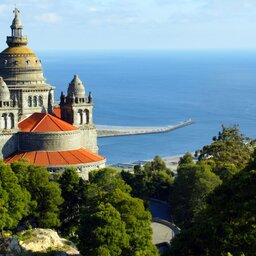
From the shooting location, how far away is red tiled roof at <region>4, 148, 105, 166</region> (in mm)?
72188

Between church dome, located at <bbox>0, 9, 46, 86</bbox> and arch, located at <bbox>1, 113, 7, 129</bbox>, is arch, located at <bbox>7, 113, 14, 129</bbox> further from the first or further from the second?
church dome, located at <bbox>0, 9, 46, 86</bbox>

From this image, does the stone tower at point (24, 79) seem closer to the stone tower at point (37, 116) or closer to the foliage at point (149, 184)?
the stone tower at point (37, 116)

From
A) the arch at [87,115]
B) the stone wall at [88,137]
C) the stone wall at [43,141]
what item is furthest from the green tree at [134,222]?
the arch at [87,115]

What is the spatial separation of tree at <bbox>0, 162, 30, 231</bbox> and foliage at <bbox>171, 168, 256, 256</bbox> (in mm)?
18803

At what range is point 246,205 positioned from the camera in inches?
1336

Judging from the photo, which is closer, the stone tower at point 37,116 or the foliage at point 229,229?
the foliage at point 229,229

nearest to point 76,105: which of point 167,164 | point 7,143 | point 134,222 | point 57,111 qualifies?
point 57,111

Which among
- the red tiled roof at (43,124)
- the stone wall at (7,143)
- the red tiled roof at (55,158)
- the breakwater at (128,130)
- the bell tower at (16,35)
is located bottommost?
the breakwater at (128,130)

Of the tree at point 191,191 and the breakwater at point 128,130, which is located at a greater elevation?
the tree at point 191,191

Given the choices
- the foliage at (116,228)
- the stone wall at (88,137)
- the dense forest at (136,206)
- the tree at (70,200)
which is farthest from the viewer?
the stone wall at (88,137)

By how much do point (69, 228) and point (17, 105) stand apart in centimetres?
2571

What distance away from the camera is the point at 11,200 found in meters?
51.5

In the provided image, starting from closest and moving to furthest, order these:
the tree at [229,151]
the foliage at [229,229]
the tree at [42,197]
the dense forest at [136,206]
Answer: the foliage at [229,229] < the dense forest at [136,206] < the tree at [42,197] < the tree at [229,151]

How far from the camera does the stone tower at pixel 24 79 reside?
262 feet
